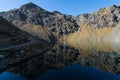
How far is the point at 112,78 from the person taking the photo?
2085 inches

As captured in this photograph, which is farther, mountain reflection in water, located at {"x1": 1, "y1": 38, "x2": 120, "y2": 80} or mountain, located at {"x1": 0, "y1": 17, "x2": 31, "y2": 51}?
mountain, located at {"x1": 0, "y1": 17, "x2": 31, "y2": 51}

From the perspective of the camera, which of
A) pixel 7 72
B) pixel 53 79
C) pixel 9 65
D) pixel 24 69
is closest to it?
pixel 53 79

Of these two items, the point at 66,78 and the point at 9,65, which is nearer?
the point at 66,78

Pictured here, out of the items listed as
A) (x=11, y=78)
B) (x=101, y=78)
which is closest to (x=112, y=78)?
(x=101, y=78)

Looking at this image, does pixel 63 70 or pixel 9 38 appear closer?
pixel 63 70

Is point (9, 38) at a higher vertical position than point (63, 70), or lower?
higher

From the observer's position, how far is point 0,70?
63.9 m

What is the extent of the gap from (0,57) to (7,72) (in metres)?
15.1

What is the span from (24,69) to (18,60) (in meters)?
15.7

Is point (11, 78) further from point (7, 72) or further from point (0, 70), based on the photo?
point (0, 70)

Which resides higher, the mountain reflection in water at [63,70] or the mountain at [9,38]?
the mountain at [9,38]

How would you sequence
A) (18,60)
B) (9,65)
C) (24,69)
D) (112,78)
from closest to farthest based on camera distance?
(112,78), (24,69), (9,65), (18,60)

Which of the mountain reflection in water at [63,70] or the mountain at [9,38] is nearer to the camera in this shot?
the mountain reflection in water at [63,70]

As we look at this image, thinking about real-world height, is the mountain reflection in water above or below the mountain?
below
